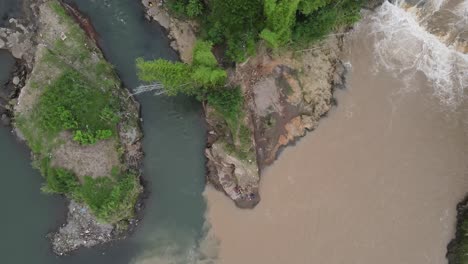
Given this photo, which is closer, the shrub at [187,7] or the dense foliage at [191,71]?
the dense foliage at [191,71]

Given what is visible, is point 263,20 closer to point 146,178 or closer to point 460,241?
point 146,178

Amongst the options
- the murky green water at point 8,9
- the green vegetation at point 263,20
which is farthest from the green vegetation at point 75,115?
the green vegetation at point 263,20

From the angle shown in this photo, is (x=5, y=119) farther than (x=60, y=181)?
Yes

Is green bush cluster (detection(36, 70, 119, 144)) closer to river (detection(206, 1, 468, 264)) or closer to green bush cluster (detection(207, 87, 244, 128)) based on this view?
green bush cluster (detection(207, 87, 244, 128))

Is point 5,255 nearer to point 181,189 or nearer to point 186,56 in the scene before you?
point 181,189

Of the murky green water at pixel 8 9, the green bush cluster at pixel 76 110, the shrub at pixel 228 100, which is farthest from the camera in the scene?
the murky green water at pixel 8 9

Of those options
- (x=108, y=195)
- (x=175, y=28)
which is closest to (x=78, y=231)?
(x=108, y=195)

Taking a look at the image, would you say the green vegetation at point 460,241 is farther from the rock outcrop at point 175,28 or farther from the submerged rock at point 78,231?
the submerged rock at point 78,231

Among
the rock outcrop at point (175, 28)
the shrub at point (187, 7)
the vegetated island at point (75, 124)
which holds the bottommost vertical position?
the vegetated island at point (75, 124)
